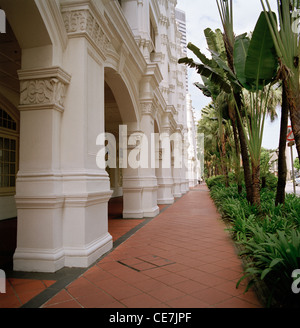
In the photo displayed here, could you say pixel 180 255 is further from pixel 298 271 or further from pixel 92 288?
pixel 298 271

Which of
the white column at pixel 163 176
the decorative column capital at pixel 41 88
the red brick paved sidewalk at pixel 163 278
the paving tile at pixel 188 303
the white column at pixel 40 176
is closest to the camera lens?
the paving tile at pixel 188 303

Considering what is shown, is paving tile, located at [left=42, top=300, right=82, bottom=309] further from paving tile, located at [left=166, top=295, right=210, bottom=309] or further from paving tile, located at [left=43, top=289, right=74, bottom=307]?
paving tile, located at [left=166, top=295, right=210, bottom=309]

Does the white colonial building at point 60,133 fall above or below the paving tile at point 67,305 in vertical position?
above

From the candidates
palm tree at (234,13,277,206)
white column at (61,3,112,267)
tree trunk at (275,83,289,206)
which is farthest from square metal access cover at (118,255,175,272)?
tree trunk at (275,83,289,206)

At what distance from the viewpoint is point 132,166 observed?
970 centimetres

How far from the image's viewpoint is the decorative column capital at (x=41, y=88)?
14.9ft

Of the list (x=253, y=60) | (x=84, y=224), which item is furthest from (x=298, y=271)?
(x=253, y=60)

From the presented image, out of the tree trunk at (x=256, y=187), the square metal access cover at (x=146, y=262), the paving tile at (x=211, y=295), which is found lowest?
the square metal access cover at (x=146, y=262)

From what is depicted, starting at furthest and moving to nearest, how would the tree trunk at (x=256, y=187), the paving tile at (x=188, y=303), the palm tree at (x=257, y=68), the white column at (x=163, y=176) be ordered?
the white column at (x=163, y=176) < the tree trunk at (x=256, y=187) < the palm tree at (x=257, y=68) < the paving tile at (x=188, y=303)

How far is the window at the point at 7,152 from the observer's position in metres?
9.67

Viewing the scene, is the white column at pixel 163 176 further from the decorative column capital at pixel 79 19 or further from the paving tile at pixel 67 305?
the paving tile at pixel 67 305

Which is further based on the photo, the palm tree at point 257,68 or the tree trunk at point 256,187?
the tree trunk at point 256,187

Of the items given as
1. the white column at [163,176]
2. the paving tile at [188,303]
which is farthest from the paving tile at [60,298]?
the white column at [163,176]

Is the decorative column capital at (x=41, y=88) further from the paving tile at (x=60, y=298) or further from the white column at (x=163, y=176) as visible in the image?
the white column at (x=163, y=176)
